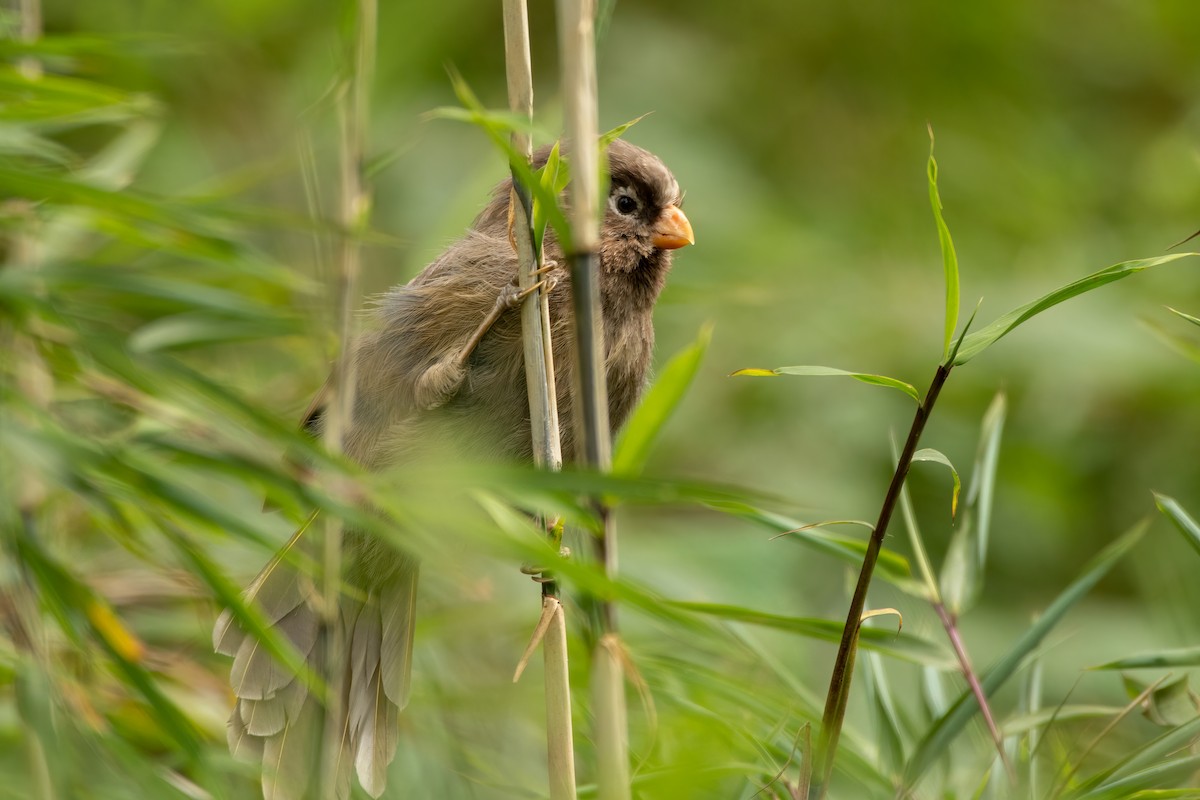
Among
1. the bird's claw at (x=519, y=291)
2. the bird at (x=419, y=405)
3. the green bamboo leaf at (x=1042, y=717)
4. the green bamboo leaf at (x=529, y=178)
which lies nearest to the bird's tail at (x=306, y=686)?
the bird at (x=419, y=405)

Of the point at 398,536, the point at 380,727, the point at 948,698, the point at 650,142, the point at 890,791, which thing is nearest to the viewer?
the point at 398,536

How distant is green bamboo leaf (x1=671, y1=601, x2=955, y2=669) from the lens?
1.70 m

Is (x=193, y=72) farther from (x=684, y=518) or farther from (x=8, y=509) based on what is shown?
(x=8, y=509)

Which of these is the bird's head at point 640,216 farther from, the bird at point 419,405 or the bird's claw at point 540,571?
the bird's claw at point 540,571

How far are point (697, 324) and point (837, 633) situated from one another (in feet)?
10.1

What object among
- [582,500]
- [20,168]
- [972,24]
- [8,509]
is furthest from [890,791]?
[972,24]

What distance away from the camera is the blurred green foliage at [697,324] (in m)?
1.74

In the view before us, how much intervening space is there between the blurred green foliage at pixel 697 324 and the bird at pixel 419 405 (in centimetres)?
10

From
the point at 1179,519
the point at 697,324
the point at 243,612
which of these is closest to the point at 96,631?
the point at 243,612

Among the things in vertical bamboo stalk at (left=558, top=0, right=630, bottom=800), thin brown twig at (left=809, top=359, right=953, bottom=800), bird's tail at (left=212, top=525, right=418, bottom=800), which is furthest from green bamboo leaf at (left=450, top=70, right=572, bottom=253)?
bird's tail at (left=212, top=525, right=418, bottom=800)

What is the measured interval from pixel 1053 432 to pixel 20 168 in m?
3.83

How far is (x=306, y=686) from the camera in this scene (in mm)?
2375

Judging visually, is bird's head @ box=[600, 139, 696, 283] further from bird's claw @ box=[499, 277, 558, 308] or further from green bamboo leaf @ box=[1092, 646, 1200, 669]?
green bamboo leaf @ box=[1092, 646, 1200, 669]

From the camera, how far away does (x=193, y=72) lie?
447 centimetres
